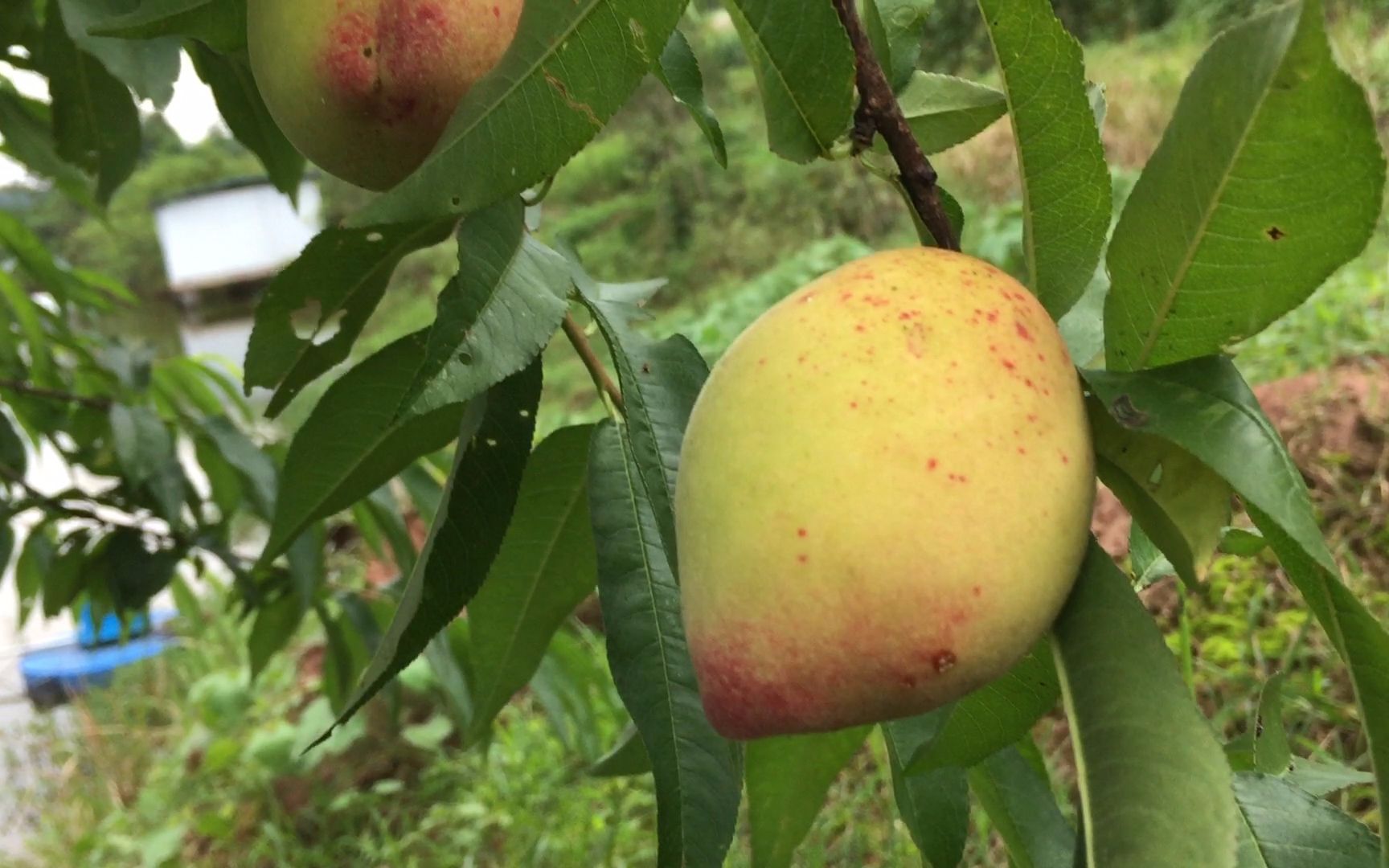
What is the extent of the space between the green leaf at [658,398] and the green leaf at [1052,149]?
16 centimetres

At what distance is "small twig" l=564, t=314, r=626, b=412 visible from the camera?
0.62 metres

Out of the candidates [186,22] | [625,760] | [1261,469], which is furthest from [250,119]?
[1261,469]

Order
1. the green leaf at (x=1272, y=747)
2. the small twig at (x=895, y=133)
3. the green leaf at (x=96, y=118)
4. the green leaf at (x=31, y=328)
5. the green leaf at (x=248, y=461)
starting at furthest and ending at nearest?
the green leaf at (x=31, y=328), the green leaf at (x=248, y=461), the green leaf at (x=96, y=118), the green leaf at (x=1272, y=747), the small twig at (x=895, y=133)

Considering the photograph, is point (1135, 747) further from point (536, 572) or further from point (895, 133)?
point (536, 572)

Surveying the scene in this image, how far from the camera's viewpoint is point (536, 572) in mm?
670

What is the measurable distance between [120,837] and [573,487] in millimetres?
2903

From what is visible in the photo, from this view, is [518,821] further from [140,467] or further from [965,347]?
[965,347]

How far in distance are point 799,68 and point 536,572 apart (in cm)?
34

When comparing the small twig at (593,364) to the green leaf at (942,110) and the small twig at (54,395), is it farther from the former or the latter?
the small twig at (54,395)

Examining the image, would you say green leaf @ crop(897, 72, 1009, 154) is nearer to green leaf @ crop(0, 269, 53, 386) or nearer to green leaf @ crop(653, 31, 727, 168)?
green leaf @ crop(653, 31, 727, 168)

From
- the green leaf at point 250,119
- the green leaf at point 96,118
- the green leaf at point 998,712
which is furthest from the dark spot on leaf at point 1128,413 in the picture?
the green leaf at point 96,118

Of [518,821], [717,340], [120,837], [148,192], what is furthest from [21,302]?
[148,192]

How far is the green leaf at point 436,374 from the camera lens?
1.42ft

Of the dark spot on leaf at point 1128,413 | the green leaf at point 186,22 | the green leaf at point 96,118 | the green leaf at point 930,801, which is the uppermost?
the green leaf at point 96,118
